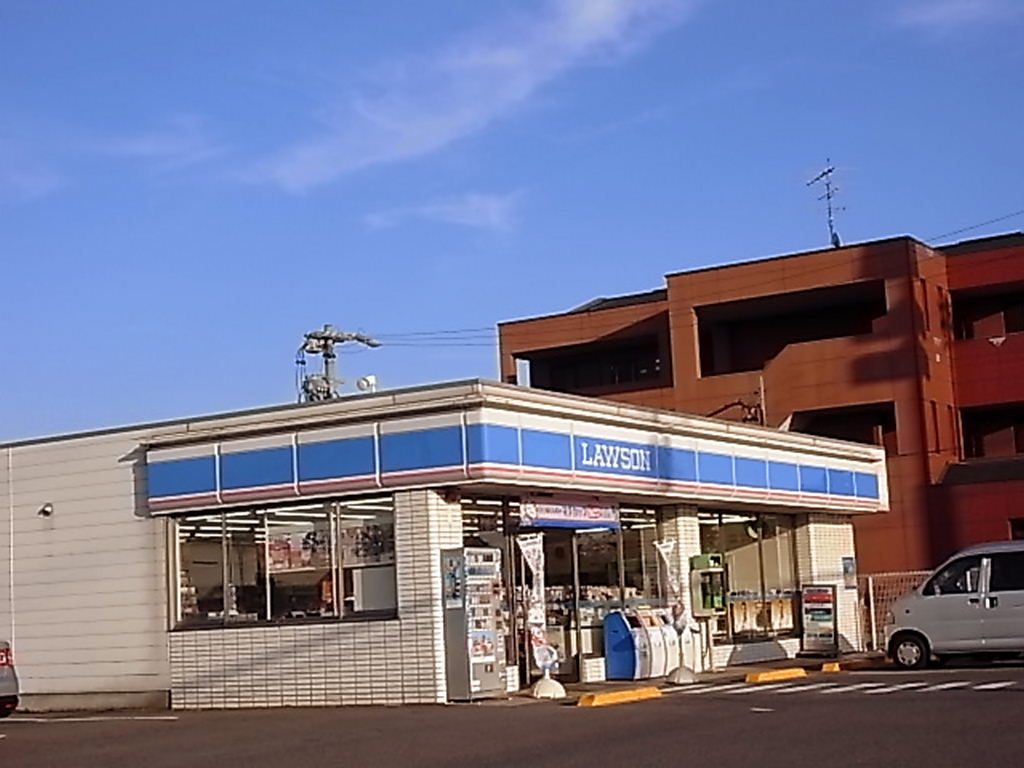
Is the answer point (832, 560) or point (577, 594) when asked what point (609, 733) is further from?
point (832, 560)

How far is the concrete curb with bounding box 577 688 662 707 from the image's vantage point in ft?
68.1

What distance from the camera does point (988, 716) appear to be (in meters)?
16.2

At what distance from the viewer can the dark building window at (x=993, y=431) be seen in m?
44.7

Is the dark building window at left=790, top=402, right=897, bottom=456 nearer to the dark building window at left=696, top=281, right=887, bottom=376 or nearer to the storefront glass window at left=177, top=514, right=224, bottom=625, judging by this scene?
the dark building window at left=696, top=281, right=887, bottom=376

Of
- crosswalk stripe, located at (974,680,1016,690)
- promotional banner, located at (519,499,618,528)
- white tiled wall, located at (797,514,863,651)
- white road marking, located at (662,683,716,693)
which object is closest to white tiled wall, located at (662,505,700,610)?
promotional banner, located at (519,499,618,528)

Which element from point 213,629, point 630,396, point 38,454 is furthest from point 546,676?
point 630,396

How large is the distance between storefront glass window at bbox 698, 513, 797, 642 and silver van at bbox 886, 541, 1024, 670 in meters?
3.77

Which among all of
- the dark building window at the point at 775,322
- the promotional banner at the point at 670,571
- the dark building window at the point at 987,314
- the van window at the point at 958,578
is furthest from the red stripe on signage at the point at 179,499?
the dark building window at the point at 987,314

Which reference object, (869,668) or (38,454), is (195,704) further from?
(869,668)

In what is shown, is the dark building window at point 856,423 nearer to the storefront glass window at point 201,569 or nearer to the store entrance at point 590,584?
the store entrance at point 590,584

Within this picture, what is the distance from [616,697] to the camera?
69.3 ft

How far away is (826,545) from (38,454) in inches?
607

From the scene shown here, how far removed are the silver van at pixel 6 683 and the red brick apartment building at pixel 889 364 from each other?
2753cm

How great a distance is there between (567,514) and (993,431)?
2412 centimetres
